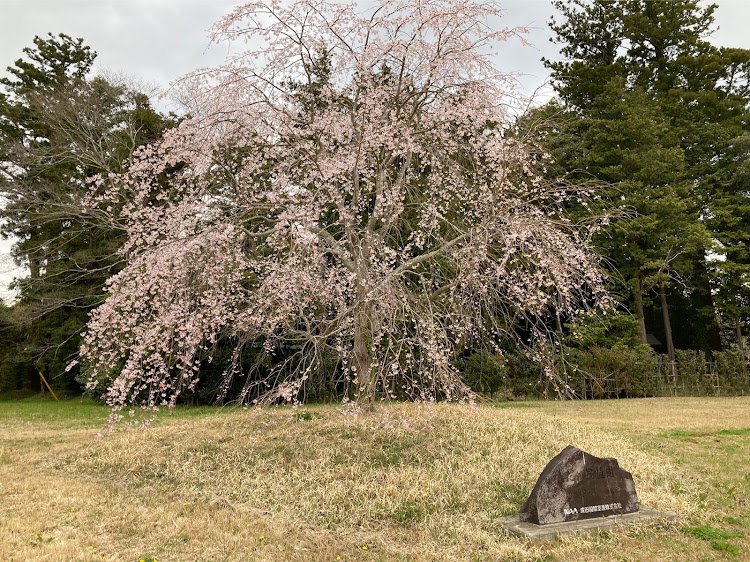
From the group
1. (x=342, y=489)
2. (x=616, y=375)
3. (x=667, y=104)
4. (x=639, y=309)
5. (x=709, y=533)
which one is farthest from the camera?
(x=667, y=104)

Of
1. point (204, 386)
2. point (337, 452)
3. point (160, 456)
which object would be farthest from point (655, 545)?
point (204, 386)

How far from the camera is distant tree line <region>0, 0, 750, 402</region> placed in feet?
57.0

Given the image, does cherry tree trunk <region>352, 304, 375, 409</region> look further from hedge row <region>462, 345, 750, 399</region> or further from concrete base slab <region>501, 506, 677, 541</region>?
hedge row <region>462, 345, 750, 399</region>

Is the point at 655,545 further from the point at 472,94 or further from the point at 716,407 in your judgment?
the point at 716,407

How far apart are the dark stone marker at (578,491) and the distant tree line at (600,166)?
1008cm

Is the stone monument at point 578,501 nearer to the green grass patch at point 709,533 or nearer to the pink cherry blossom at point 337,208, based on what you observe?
the green grass patch at point 709,533

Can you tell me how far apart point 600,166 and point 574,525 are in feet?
53.8

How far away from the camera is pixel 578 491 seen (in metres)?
4.27

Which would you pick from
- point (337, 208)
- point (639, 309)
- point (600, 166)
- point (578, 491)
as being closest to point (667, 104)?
point (600, 166)

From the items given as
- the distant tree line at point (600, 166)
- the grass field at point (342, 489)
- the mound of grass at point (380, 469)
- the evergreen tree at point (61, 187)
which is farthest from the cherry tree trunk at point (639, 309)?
the evergreen tree at point (61, 187)

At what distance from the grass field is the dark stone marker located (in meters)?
0.27

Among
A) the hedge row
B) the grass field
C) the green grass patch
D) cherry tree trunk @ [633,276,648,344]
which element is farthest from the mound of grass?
cherry tree trunk @ [633,276,648,344]

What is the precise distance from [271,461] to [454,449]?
195 centimetres

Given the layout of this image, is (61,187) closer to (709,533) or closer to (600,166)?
(600,166)
